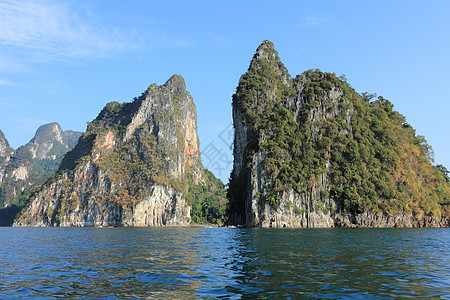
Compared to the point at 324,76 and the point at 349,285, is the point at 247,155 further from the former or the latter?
the point at 349,285

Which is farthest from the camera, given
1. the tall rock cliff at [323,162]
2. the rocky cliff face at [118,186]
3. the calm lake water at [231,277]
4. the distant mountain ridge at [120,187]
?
the distant mountain ridge at [120,187]

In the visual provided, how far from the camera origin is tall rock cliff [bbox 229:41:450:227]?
84.4 m

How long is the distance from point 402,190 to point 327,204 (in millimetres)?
21812

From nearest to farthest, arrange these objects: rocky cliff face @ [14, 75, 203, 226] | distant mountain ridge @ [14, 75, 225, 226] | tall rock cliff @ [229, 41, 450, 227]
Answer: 1. tall rock cliff @ [229, 41, 450, 227]
2. rocky cliff face @ [14, 75, 203, 226]
3. distant mountain ridge @ [14, 75, 225, 226]

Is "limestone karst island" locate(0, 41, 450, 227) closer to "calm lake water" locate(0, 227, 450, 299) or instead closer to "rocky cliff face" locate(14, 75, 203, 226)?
"calm lake water" locate(0, 227, 450, 299)

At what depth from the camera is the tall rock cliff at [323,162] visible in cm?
8438

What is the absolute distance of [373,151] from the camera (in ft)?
311

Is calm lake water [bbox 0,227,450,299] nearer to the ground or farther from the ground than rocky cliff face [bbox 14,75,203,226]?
nearer to the ground

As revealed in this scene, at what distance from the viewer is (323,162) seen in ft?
293

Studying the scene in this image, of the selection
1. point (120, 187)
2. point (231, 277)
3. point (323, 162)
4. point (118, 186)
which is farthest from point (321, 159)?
point (118, 186)

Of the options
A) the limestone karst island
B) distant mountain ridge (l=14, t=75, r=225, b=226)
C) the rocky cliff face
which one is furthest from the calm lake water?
the rocky cliff face

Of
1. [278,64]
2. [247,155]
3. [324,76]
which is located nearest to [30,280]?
[247,155]

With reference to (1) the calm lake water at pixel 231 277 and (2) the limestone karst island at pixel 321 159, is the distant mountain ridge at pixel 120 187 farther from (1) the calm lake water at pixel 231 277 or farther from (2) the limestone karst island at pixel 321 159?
(1) the calm lake water at pixel 231 277

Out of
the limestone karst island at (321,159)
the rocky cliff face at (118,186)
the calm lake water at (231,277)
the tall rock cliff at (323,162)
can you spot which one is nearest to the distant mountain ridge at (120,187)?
the rocky cliff face at (118,186)
